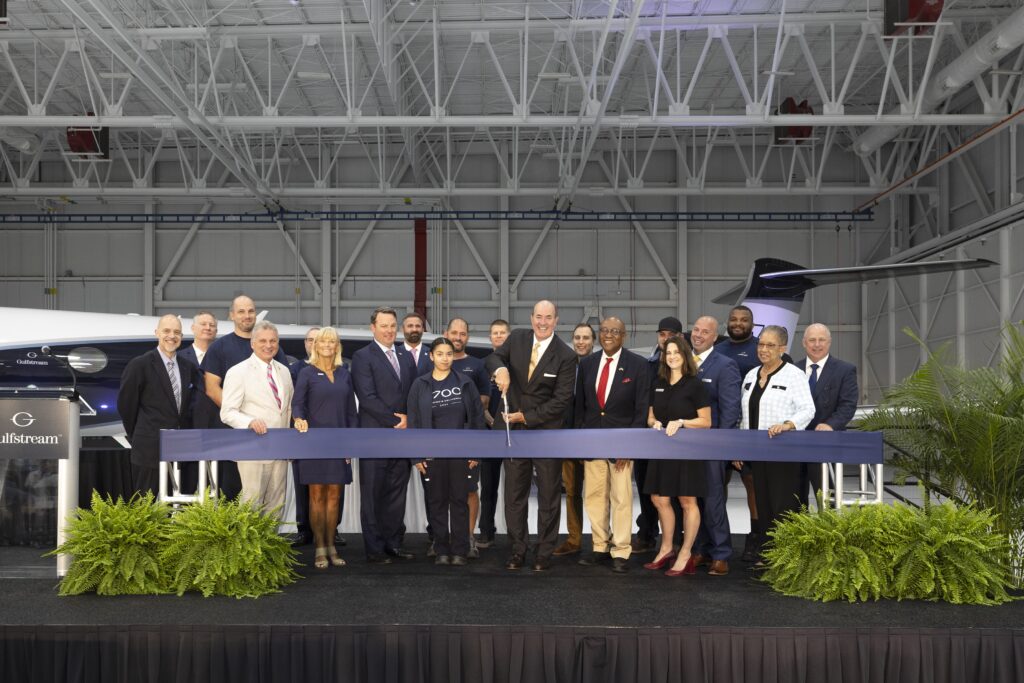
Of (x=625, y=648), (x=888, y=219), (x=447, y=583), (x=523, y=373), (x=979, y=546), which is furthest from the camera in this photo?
(x=888, y=219)

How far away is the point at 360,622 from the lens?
407 centimetres

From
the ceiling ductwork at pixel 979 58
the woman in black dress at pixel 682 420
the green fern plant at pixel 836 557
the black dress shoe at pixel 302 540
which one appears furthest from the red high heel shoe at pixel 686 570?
the ceiling ductwork at pixel 979 58

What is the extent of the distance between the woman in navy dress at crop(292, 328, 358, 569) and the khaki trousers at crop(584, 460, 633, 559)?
4.85 feet

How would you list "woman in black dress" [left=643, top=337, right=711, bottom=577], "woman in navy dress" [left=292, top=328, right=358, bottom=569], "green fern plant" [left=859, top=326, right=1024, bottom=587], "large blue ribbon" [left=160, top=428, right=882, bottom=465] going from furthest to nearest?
"woman in navy dress" [left=292, top=328, right=358, bottom=569]
"woman in black dress" [left=643, top=337, right=711, bottom=577]
"green fern plant" [left=859, top=326, right=1024, bottom=587]
"large blue ribbon" [left=160, top=428, right=882, bottom=465]

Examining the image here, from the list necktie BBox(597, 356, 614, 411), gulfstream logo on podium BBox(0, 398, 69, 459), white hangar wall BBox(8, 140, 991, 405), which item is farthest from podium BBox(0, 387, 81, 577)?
white hangar wall BBox(8, 140, 991, 405)

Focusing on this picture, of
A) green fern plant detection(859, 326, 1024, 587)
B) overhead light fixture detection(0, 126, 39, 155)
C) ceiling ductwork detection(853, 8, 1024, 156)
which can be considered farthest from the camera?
overhead light fixture detection(0, 126, 39, 155)

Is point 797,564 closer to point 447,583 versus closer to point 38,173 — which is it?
point 447,583

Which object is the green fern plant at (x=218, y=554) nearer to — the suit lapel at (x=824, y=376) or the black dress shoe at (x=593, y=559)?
the black dress shoe at (x=593, y=559)

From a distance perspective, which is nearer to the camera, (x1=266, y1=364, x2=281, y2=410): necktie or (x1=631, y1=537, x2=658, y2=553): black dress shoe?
(x1=266, y1=364, x2=281, y2=410): necktie

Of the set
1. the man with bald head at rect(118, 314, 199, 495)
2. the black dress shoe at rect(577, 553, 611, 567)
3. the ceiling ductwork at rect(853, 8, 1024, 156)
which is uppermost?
the ceiling ductwork at rect(853, 8, 1024, 156)

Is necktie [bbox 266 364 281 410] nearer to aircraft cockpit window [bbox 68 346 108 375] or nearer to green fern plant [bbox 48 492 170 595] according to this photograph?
green fern plant [bbox 48 492 170 595]

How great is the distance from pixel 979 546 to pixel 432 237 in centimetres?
1805

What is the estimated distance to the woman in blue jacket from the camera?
18.7 ft

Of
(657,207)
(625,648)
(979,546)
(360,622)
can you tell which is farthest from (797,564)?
(657,207)
